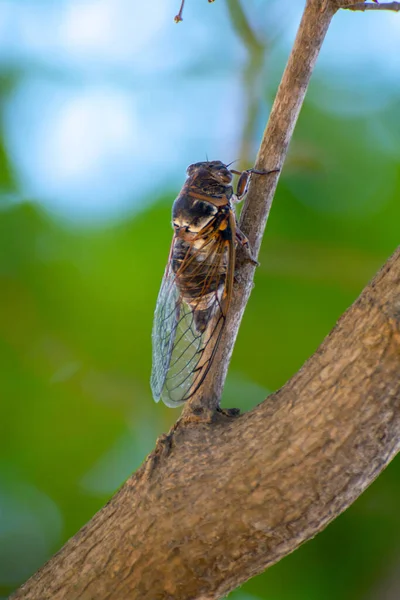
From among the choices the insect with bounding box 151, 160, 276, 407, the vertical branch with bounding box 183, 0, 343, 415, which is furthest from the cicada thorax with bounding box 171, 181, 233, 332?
the vertical branch with bounding box 183, 0, 343, 415

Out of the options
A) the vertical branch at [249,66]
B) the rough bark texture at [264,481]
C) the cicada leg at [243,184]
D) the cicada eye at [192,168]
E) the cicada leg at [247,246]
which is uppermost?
the vertical branch at [249,66]

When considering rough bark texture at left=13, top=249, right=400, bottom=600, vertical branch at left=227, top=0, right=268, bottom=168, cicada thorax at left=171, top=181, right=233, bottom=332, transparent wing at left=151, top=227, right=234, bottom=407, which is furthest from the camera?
vertical branch at left=227, top=0, right=268, bottom=168

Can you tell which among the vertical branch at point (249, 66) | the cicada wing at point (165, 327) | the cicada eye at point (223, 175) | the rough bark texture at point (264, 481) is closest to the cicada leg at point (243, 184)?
the cicada eye at point (223, 175)

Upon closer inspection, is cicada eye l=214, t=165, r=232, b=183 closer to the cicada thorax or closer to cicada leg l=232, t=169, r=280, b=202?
the cicada thorax

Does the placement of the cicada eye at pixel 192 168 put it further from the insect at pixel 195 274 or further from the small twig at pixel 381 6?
the small twig at pixel 381 6

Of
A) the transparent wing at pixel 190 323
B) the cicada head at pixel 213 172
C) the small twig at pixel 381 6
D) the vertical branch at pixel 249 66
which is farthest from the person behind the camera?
the vertical branch at pixel 249 66

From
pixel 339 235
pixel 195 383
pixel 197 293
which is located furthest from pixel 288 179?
pixel 195 383

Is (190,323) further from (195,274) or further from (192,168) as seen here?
(192,168)
